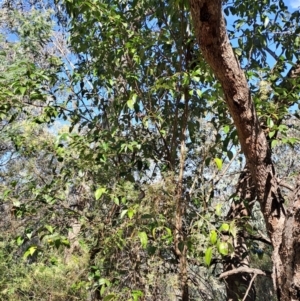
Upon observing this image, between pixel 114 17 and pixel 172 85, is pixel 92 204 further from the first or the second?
pixel 114 17

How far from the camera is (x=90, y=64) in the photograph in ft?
8.68

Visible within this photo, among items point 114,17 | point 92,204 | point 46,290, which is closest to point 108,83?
point 114,17

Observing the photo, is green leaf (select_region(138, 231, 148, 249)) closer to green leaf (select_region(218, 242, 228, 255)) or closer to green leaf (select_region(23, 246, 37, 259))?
green leaf (select_region(218, 242, 228, 255))

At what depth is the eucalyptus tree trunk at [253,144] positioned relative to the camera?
4.83 feet

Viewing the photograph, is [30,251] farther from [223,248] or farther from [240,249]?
[240,249]

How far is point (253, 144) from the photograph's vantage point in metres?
1.81

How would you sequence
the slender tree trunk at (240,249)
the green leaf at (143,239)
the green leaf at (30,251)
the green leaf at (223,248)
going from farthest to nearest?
the slender tree trunk at (240,249) → the green leaf at (30,251) → the green leaf at (143,239) → the green leaf at (223,248)

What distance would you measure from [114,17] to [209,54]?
0.72 metres

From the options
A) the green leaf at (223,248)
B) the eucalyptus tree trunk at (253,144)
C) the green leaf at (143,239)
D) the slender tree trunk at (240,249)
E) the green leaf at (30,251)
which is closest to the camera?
the eucalyptus tree trunk at (253,144)

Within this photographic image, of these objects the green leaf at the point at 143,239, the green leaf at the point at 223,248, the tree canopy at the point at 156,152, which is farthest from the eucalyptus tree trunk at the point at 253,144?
the green leaf at the point at 143,239

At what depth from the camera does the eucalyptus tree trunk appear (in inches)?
57.9

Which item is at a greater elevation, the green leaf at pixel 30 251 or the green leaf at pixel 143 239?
the green leaf at pixel 143 239

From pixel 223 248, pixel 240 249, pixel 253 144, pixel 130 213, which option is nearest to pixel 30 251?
pixel 130 213

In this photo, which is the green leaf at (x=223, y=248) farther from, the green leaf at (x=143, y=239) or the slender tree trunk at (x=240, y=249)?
the slender tree trunk at (x=240, y=249)
